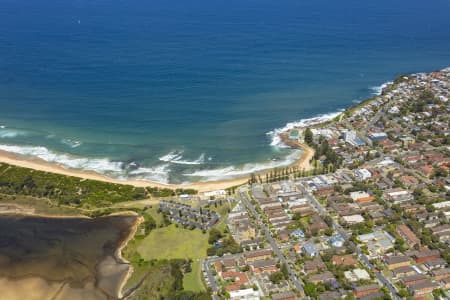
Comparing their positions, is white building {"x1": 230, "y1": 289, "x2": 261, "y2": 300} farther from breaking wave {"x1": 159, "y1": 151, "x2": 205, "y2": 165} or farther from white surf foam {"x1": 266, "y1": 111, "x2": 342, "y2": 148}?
white surf foam {"x1": 266, "y1": 111, "x2": 342, "y2": 148}

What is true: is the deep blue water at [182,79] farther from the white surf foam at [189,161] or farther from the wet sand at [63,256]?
the wet sand at [63,256]

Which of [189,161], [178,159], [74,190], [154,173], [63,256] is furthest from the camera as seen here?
[178,159]

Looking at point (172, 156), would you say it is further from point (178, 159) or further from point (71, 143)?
point (71, 143)

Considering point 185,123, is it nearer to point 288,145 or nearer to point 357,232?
point 288,145

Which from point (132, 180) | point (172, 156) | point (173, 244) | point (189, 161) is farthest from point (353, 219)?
point (132, 180)

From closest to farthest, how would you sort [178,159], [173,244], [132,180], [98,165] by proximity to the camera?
[173,244] → [132,180] → [98,165] → [178,159]

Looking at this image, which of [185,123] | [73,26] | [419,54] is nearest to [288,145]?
[185,123]
